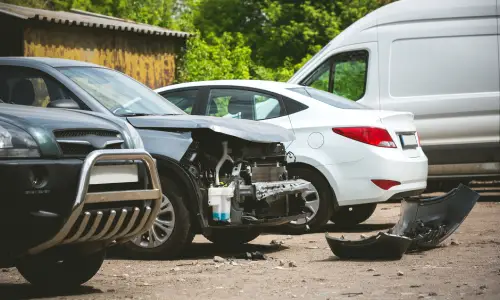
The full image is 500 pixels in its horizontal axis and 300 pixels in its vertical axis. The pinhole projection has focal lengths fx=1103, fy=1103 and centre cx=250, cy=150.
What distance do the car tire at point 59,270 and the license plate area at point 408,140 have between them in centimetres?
483

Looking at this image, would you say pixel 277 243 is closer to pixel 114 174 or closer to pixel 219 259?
pixel 219 259

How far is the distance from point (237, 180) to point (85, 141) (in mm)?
2505

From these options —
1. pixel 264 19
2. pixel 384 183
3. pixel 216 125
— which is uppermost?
pixel 264 19

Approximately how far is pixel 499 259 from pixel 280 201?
6.66ft

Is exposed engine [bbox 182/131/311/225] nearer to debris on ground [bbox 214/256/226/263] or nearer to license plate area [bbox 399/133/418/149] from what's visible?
debris on ground [bbox 214/256/226/263]

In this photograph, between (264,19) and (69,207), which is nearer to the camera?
(69,207)

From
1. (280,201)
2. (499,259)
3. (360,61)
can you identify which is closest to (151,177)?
(280,201)

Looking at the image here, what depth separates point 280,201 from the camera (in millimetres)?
10078

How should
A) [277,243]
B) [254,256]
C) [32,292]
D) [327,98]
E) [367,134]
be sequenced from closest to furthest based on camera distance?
[32,292]
[254,256]
[277,243]
[367,134]
[327,98]

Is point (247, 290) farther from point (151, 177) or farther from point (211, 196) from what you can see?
point (211, 196)

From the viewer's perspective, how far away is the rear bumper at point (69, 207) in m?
6.88

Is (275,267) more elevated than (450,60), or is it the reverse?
(450,60)

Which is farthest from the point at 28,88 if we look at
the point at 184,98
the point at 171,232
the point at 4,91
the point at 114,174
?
the point at 184,98

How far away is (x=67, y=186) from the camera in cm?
701
